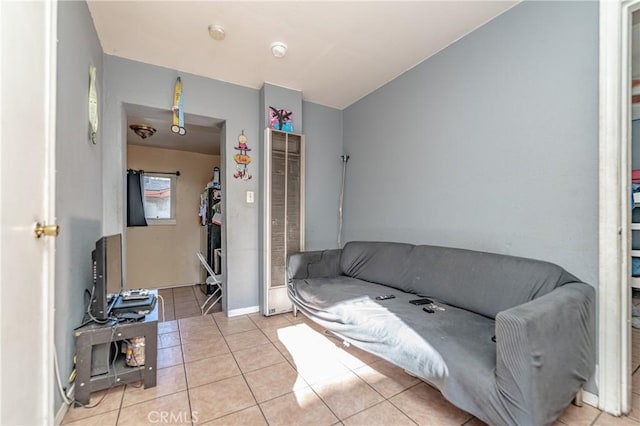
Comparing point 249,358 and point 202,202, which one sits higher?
point 202,202

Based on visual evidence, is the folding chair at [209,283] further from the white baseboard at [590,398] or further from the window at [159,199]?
the white baseboard at [590,398]

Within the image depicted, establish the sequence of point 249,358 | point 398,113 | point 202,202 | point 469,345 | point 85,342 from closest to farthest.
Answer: point 469,345, point 85,342, point 249,358, point 398,113, point 202,202

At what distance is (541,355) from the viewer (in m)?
1.09

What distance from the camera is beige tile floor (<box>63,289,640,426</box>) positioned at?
1423mm

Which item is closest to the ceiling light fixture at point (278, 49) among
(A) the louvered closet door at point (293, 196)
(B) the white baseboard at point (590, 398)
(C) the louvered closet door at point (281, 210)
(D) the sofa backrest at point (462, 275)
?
(C) the louvered closet door at point (281, 210)

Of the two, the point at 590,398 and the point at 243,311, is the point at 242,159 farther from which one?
the point at 590,398

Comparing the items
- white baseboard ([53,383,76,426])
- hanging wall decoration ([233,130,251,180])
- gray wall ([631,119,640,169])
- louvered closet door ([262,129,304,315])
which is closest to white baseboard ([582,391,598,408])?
gray wall ([631,119,640,169])

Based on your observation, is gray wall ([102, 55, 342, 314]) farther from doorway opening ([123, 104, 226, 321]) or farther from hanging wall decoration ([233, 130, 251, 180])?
doorway opening ([123, 104, 226, 321])

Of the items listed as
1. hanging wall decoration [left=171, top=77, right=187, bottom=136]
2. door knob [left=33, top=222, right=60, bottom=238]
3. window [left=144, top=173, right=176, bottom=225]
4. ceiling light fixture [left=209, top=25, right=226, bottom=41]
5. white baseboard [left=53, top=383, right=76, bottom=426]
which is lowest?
white baseboard [left=53, top=383, right=76, bottom=426]

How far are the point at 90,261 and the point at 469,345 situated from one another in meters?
2.54

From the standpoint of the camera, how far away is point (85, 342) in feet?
5.08

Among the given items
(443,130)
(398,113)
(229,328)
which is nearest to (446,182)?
(443,130)

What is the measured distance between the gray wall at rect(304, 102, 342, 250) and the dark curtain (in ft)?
9.53

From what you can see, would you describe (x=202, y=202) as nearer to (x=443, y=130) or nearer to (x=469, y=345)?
(x=443, y=130)
